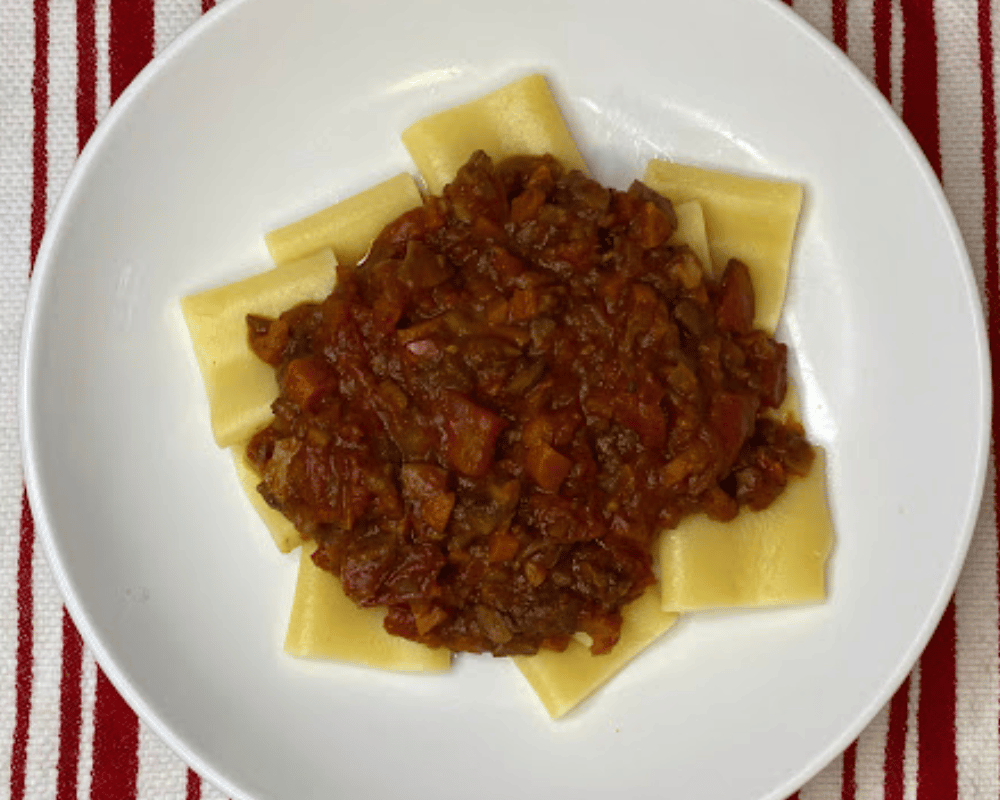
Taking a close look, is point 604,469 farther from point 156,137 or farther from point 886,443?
point 156,137

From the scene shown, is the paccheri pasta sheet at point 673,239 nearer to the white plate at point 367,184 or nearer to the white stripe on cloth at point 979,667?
the white plate at point 367,184

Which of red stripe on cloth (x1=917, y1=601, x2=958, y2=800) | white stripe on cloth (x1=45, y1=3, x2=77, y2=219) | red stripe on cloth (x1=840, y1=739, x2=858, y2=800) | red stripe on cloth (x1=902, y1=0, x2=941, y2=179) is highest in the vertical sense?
white stripe on cloth (x1=45, y1=3, x2=77, y2=219)

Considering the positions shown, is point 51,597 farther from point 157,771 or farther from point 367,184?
point 367,184

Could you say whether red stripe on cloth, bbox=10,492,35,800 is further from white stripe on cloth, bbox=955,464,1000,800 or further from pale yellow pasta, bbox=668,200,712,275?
white stripe on cloth, bbox=955,464,1000,800

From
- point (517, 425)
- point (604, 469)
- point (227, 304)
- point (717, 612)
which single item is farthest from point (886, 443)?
point (227, 304)

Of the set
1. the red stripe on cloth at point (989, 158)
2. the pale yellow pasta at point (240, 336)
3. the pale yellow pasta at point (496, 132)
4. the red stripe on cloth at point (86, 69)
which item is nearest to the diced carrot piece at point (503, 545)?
the pale yellow pasta at point (240, 336)

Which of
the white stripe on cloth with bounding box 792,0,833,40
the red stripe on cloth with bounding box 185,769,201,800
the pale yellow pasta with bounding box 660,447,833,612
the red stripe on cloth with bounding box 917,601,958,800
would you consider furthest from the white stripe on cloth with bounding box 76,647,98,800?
the white stripe on cloth with bounding box 792,0,833,40
